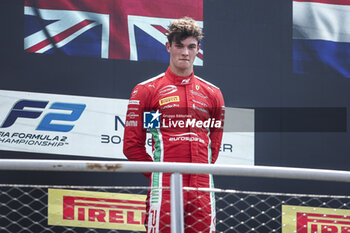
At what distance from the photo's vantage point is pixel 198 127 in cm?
256

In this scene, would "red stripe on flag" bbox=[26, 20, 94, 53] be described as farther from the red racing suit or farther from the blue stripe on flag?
the blue stripe on flag

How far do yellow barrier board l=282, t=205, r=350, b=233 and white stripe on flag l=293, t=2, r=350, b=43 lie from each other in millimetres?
1210

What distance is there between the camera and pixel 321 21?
4016 millimetres

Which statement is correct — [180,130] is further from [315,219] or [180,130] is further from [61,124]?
[315,219]

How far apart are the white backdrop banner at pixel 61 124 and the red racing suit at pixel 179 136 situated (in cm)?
104

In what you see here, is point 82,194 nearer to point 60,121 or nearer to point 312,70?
point 60,121

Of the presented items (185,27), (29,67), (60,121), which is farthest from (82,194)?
(185,27)

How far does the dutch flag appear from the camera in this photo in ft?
13.0

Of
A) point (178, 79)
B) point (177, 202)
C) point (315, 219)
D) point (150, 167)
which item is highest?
point (178, 79)

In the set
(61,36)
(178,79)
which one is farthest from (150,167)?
(61,36)

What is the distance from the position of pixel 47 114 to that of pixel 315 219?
6.37 ft

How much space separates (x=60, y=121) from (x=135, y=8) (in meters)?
0.90

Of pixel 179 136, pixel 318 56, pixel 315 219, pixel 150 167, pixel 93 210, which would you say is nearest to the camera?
pixel 150 167

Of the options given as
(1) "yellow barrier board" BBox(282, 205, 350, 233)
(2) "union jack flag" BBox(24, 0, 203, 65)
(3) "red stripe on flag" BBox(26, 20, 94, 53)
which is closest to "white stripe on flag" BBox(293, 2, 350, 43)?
(2) "union jack flag" BBox(24, 0, 203, 65)
